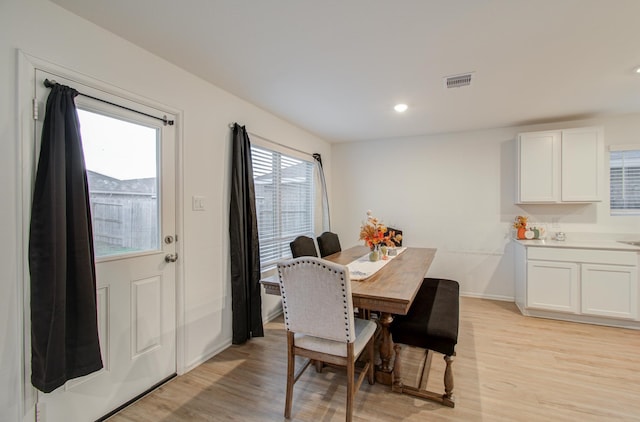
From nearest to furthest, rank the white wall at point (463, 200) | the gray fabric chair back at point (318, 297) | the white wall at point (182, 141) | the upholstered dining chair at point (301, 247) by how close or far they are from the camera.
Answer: the white wall at point (182, 141), the gray fabric chair back at point (318, 297), the upholstered dining chair at point (301, 247), the white wall at point (463, 200)

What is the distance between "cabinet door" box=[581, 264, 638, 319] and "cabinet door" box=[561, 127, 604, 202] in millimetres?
834

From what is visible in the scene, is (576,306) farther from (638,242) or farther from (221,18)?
(221,18)

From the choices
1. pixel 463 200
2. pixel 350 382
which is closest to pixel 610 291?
pixel 463 200

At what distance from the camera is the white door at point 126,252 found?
173cm

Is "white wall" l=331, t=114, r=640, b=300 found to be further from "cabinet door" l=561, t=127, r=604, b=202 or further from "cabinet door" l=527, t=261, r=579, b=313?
"cabinet door" l=527, t=261, r=579, b=313

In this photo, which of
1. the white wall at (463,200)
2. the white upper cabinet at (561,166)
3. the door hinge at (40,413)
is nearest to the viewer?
the door hinge at (40,413)

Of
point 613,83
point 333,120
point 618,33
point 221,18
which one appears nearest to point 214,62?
point 221,18

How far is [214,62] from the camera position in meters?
2.17

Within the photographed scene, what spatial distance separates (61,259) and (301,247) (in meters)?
1.71

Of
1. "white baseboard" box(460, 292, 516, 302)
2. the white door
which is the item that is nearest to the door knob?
the white door

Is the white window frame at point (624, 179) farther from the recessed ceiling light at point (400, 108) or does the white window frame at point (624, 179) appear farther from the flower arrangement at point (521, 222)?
the recessed ceiling light at point (400, 108)

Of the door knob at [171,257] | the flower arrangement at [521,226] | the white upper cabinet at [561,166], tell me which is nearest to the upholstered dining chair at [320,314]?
the door knob at [171,257]

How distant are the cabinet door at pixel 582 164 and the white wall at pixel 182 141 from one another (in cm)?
347

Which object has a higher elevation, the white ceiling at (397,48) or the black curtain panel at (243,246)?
the white ceiling at (397,48)
